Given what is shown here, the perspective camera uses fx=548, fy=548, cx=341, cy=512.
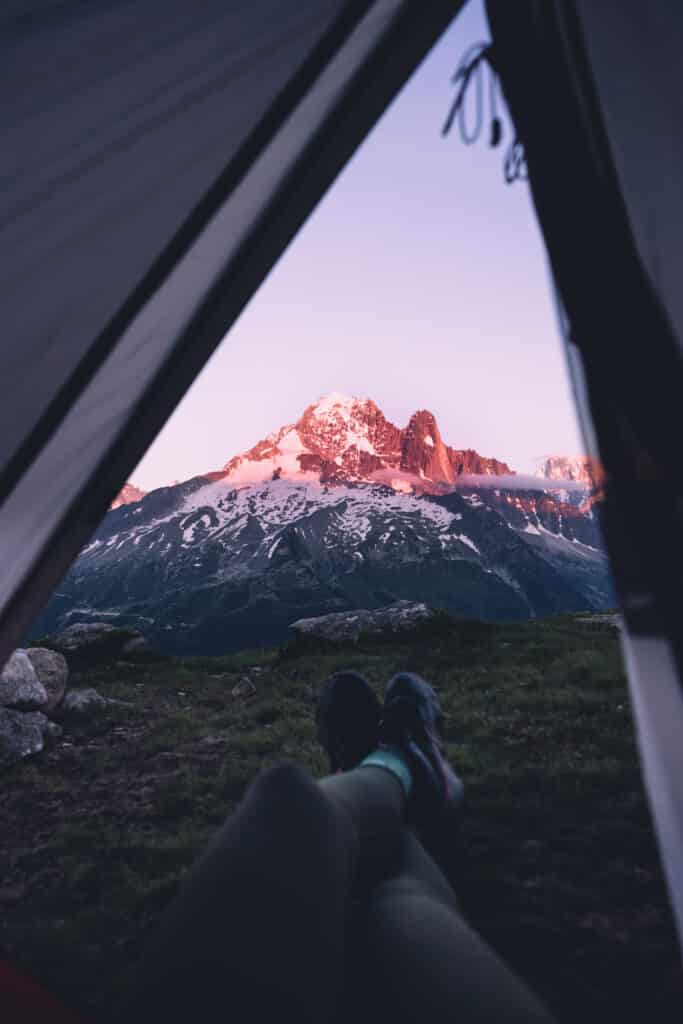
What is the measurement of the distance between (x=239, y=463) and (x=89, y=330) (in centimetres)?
17796

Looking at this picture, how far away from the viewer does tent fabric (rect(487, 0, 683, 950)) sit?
0.94 meters

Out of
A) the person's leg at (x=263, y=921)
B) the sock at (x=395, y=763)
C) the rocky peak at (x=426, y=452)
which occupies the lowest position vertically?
the person's leg at (x=263, y=921)

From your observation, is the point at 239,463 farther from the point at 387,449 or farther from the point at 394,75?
the point at 394,75

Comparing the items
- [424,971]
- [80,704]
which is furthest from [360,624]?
[424,971]

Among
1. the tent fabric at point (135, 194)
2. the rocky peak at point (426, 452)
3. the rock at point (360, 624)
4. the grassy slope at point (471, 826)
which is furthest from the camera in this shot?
the rocky peak at point (426, 452)

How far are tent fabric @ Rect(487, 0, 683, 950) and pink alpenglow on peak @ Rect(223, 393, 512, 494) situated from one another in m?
138

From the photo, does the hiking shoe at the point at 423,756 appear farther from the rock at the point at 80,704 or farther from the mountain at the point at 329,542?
the mountain at the point at 329,542

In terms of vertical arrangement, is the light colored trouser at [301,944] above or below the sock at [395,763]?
below

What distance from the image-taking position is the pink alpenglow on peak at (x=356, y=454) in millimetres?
147750

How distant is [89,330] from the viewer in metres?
1.83

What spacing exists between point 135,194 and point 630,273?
139 cm

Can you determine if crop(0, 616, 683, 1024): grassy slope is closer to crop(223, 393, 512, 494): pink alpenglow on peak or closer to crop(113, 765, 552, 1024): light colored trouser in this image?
crop(113, 765, 552, 1024): light colored trouser

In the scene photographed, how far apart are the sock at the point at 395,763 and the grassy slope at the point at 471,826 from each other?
426 mm

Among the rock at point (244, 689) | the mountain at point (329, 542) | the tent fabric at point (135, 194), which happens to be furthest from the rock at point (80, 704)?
the mountain at point (329, 542)
